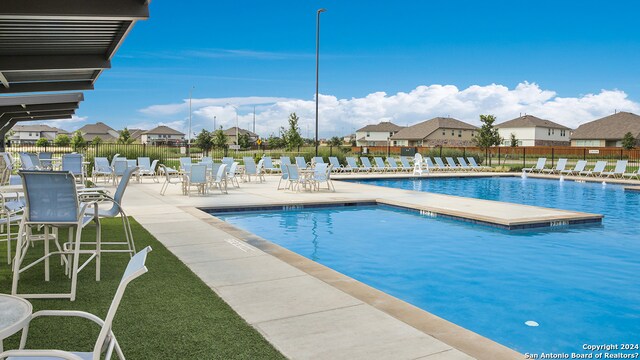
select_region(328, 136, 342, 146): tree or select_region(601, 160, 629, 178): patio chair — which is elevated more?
select_region(328, 136, 342, 146): tree

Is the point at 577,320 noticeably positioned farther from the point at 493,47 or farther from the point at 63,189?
the point at 493,47

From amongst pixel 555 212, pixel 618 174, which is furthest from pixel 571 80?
pixel 555 212

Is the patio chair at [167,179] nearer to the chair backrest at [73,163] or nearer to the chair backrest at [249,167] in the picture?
the chair backrest at [249,167]

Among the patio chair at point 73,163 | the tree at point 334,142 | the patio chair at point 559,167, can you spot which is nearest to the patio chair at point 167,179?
the patio chair at point 73,163

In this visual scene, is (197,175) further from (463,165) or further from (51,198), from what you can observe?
(463,165)

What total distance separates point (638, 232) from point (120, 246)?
9676mm

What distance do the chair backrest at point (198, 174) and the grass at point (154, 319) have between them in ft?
25.6

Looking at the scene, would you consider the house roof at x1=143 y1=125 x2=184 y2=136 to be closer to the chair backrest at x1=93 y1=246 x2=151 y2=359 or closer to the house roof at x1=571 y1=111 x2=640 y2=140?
the house roof at x1=571 y1=111 x2=640 y2=140

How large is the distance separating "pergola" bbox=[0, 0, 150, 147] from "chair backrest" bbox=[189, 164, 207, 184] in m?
3.47

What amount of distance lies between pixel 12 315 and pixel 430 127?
82.6 m

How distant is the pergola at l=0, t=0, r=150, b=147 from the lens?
18.2 ft

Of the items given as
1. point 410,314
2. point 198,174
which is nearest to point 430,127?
point 198,174

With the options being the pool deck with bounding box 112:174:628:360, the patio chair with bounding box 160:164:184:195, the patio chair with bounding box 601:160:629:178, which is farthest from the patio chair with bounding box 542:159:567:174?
the pool deck with bounding box 112:174:628:360

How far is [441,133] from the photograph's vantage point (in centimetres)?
8062
